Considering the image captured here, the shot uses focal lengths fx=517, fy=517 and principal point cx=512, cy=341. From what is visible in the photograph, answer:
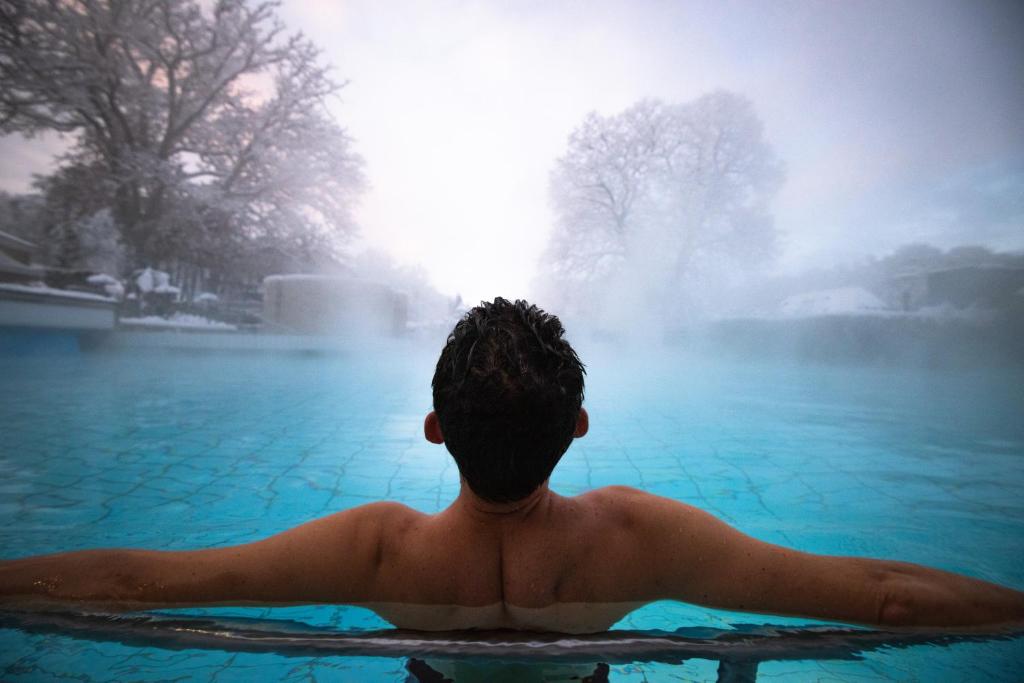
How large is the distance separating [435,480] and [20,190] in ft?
53.5

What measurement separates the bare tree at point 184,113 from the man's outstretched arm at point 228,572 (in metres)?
16.0

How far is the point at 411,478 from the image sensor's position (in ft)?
11.6

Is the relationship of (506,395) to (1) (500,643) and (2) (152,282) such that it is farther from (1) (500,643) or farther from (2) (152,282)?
(2) (152,282)

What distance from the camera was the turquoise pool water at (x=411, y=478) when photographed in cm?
109

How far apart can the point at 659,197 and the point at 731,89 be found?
4046 mm

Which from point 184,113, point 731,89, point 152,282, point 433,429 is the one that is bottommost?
point 433,429

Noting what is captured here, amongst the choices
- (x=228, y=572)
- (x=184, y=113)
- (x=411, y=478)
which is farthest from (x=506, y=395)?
(x=184, y=113)

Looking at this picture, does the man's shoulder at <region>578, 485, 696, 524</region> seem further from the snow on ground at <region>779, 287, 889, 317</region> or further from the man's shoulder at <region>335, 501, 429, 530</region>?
the snow on ground at <region>779, 287, 889, 317</region>

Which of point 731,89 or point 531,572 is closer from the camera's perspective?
point 531,572

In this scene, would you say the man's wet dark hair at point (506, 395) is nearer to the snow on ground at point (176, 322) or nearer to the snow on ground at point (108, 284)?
the snow on ground at point (176, 322)

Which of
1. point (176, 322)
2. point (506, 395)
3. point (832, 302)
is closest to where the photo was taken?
point (506, 395)

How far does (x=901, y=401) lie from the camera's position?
23.4ft

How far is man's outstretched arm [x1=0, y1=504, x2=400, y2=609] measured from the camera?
101 cm

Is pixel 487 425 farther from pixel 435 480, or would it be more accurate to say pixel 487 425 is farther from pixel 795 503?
pixel 795 503
